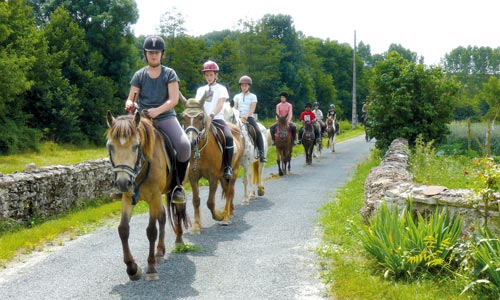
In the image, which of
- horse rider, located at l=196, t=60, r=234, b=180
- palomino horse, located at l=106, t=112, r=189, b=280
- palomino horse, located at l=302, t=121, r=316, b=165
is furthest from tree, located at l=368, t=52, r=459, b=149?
palomino horse, located at l=106, t=112, r=189, b=280

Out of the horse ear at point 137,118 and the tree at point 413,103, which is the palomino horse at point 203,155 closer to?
the horse ear at point 137,118

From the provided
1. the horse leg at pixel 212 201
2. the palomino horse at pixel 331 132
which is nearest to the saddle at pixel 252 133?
the horse leg at pixel 212 201

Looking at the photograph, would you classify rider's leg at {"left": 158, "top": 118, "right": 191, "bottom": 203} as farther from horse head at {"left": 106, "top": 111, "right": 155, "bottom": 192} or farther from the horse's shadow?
horse head at {"left": 106, "top": 111, "right": 155, "bottom": 192}

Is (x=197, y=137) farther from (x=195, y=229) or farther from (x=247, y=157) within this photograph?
(x=247, y=157)

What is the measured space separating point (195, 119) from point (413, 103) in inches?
444

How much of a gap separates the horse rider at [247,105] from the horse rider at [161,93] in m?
5.79

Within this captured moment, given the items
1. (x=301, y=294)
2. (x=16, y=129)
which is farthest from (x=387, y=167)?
(x=16, y=129)

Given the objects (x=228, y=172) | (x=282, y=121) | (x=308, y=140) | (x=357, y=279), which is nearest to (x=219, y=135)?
(x=228, y=172)

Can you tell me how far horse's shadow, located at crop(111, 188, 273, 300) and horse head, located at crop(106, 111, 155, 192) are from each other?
1.24m

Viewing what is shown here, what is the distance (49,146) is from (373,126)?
78.2ft

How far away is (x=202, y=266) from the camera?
6.94 m

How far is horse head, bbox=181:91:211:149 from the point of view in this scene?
8.59 metres

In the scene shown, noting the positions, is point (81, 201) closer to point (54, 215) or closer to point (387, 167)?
point (54, 215)

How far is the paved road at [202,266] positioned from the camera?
5.90 metres
